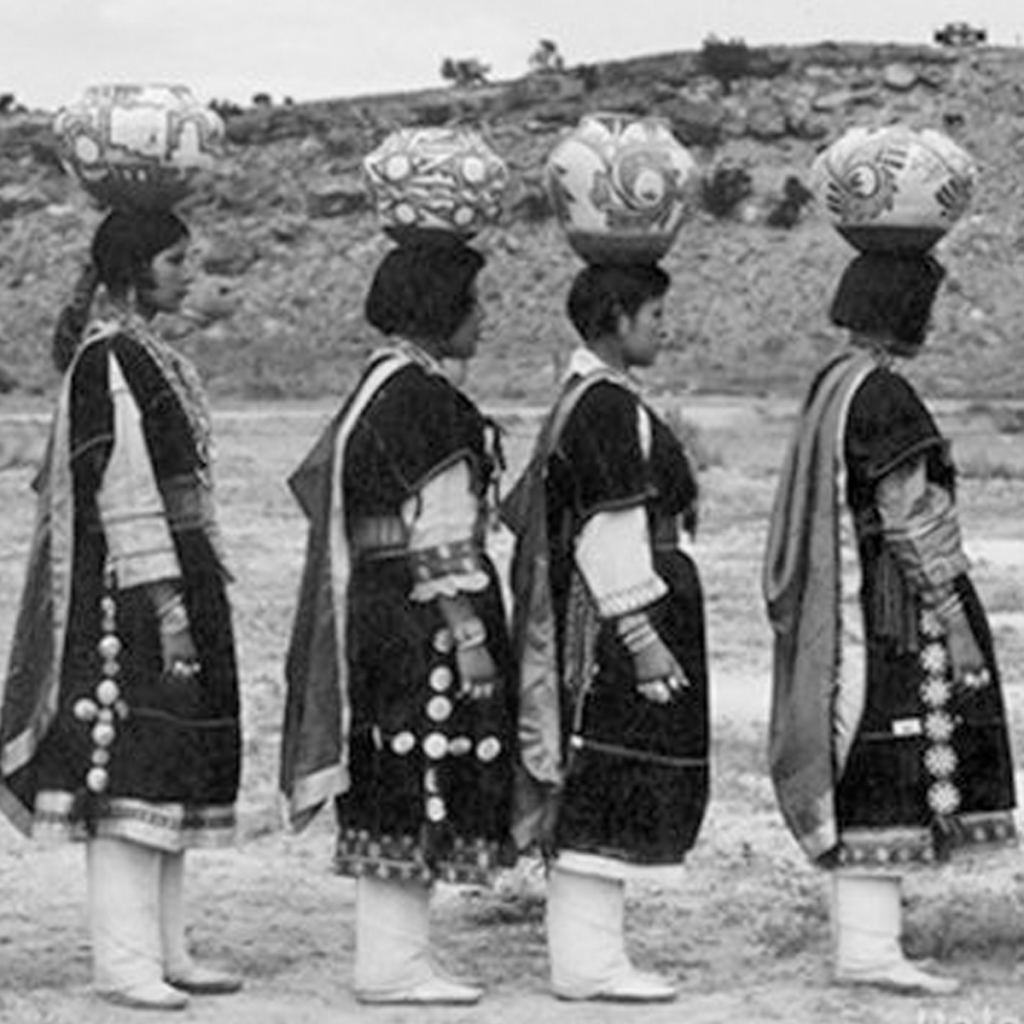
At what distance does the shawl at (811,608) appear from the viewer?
8.20m

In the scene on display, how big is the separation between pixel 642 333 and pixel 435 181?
2.05 ft

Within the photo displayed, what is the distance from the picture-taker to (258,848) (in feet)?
33.8

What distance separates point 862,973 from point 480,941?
1.23 metres

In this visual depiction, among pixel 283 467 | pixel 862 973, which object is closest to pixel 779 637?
pixel 862 973

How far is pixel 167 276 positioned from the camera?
8.26m

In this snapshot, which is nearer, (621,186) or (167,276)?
(621,186)

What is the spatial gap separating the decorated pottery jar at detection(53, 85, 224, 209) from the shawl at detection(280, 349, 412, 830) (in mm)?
695

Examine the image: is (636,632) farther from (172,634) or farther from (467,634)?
(172,634)

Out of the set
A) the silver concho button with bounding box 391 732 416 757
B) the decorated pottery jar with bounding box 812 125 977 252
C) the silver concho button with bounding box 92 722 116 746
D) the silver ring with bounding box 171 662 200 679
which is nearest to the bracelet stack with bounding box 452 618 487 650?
the silver concho button with bounding box 391 732 416 757

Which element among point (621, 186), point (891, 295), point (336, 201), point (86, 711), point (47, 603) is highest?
point (336, 201)

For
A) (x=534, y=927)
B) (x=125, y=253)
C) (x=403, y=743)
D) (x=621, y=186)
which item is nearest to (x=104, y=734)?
(x=403, y=743)

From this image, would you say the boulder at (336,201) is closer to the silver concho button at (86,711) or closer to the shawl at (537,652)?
the shawl at (537,652)

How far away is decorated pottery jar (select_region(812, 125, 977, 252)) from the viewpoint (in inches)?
327

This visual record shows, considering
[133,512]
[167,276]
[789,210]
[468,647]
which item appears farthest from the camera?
[789,210]
